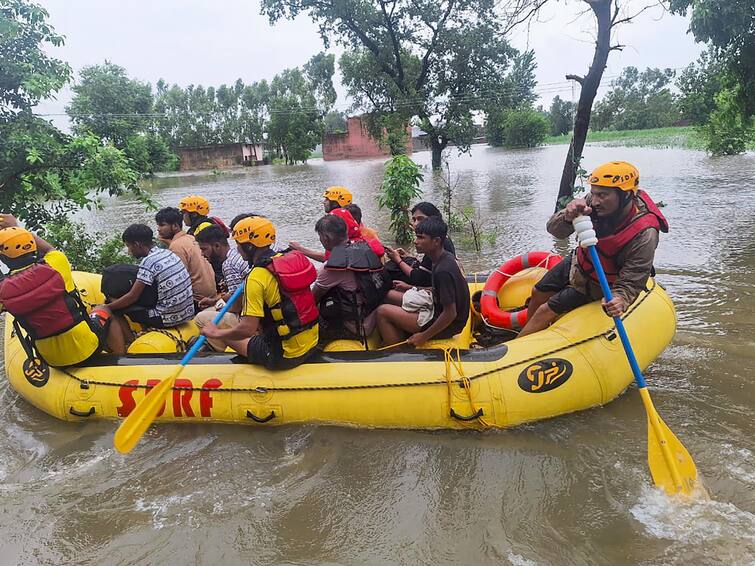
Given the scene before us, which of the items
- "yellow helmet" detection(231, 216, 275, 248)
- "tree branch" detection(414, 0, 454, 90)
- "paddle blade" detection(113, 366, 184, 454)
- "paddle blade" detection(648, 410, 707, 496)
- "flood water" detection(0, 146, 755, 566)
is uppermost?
"tree branch" detection(414, 0, 454, 90)

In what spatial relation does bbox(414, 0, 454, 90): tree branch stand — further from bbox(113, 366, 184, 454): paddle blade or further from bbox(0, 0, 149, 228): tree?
bbox(113, 366, 184, 454): paddle blade

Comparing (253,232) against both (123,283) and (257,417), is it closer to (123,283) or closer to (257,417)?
(257,417)

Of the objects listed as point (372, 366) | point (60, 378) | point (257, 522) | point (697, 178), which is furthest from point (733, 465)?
point (697, 178)

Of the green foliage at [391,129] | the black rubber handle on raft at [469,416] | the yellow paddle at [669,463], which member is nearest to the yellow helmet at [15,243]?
the black rubber handle on raft at [469,416]

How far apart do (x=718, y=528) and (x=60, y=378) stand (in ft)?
14.4

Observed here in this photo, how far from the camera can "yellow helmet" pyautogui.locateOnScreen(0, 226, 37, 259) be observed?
3576 mm

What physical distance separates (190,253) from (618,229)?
11.7 feet

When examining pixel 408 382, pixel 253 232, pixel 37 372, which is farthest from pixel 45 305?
pixel 408 382

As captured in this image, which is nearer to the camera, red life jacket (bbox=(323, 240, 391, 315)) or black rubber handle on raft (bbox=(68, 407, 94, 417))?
red life jacket (bbox=(323, 240, 391, 315))

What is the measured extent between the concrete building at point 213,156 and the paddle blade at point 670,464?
132 feet

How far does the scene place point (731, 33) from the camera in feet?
27.1

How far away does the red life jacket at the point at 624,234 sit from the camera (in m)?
3.35

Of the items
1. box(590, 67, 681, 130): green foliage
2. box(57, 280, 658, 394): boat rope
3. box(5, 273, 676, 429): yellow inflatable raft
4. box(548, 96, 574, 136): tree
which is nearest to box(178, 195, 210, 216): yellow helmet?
box(5, 273, 676, 429): yellow inflatable raft

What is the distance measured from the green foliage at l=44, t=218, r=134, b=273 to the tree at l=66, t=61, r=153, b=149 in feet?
74.7
